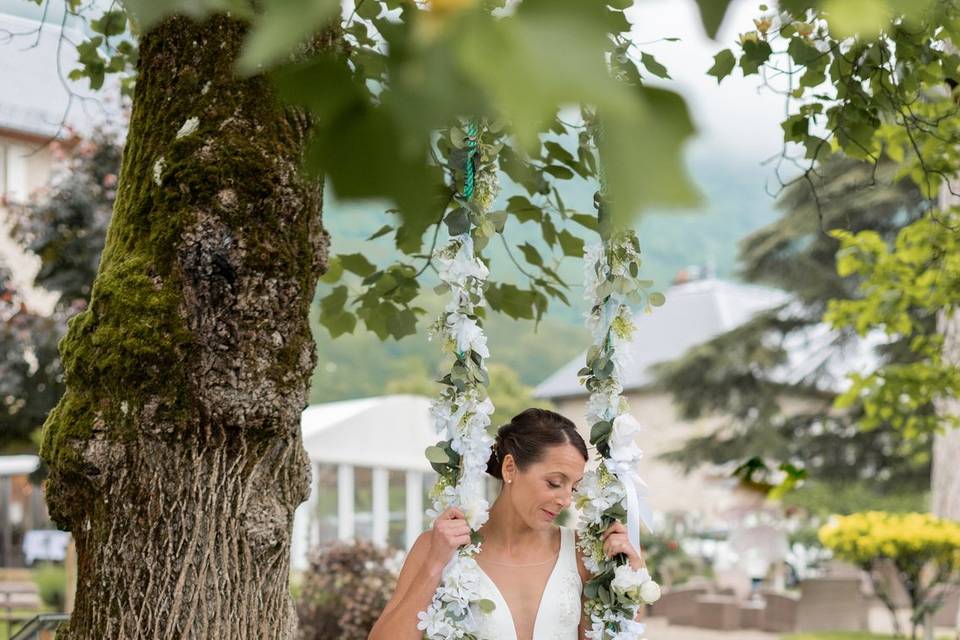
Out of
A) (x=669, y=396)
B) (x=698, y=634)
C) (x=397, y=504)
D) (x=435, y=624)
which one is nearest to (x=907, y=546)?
(x=698, y=634)

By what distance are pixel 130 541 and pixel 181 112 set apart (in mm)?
1015

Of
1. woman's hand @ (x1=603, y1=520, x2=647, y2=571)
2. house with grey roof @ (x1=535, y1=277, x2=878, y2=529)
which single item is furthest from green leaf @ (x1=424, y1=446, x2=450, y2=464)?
house with grey roof @ (x1=535, y1=277, x2=878, y2=529)

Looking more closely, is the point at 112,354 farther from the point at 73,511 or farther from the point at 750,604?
the point at 750,604

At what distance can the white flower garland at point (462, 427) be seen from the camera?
8.99 feet

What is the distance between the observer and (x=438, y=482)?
2.77 metres

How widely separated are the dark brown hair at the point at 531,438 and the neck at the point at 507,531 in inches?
3.7

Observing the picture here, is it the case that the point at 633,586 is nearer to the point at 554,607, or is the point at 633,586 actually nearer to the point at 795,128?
the point at 554,607

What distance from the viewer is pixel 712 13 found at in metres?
0.60

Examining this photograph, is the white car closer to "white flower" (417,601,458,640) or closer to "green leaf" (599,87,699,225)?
"white flower" (417,601,458,640)

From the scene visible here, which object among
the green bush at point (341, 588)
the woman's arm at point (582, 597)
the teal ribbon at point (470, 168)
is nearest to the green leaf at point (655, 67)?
the teal ribbon at point (470, 168)

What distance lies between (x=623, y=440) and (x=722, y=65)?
1.50 m

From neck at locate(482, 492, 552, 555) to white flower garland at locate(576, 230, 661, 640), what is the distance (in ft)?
0.66

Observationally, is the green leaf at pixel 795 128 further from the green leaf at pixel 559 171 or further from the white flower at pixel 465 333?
the white flower at pixel 465 333

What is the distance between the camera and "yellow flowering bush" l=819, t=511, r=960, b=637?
26.7 feet
